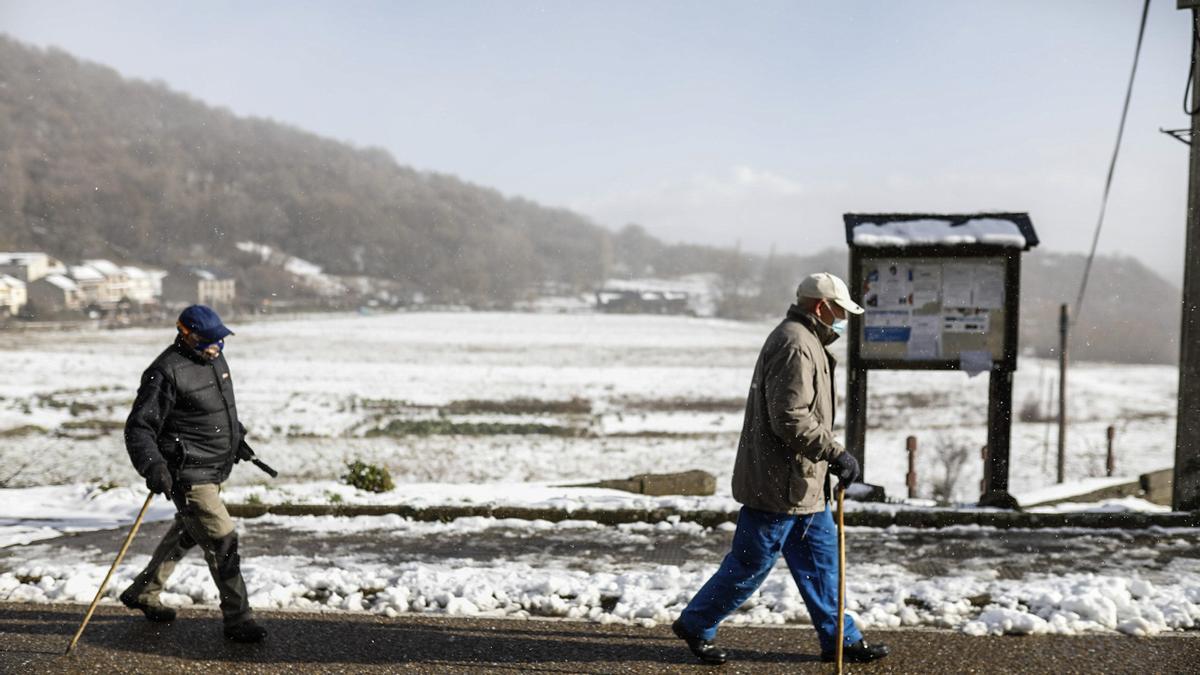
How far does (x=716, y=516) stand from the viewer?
7.58m

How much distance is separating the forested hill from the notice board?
277 feet

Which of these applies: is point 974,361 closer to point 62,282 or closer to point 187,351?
point 187,351

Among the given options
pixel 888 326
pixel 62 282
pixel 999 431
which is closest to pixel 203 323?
pixel 888 326

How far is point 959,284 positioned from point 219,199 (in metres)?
146

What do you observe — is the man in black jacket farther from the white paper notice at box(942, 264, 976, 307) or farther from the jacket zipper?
the white paper notice at box(942, 264, 976, 307)

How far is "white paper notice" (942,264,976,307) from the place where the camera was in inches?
332

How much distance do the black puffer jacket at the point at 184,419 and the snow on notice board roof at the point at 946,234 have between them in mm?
5539

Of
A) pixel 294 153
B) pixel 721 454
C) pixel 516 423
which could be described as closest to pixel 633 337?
pixel 516 423

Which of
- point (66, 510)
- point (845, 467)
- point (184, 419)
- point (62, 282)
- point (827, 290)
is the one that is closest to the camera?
point (845, 467)

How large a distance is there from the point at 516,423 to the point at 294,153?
165007 millimetres

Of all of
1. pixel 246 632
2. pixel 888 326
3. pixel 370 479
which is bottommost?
pixel 370 479

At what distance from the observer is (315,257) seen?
108 metres

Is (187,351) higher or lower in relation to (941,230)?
lower

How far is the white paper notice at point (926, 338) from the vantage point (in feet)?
27.7
